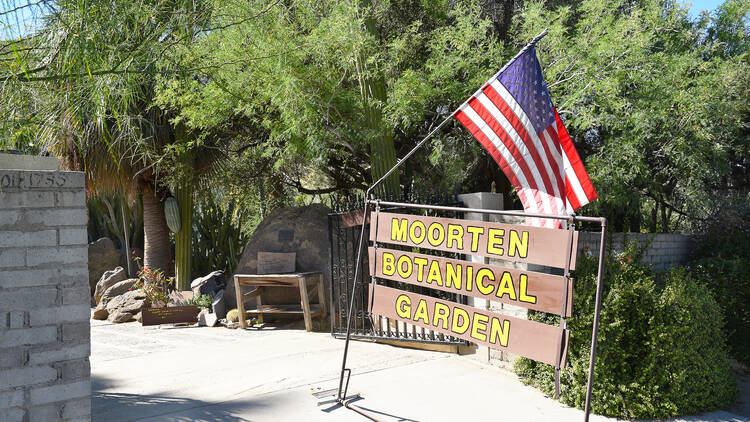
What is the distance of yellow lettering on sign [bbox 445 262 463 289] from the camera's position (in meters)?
4.72

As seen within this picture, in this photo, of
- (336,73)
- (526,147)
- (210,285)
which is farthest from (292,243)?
(526,147)

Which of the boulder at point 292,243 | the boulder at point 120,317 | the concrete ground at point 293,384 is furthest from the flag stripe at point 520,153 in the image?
the boulder at point 120,317

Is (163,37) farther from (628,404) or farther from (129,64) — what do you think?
(628,404)

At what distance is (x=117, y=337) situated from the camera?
902 centimetres

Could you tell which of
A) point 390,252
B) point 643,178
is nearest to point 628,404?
point 390,252

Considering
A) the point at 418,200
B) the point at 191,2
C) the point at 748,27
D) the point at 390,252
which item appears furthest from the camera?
the point at 748,27

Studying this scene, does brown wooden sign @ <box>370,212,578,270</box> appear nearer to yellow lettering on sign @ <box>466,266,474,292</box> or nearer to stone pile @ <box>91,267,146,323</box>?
yellow lettering on sign @ <box>466,266,474,292</box>

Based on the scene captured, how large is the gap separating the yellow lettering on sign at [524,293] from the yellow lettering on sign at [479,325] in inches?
16.5

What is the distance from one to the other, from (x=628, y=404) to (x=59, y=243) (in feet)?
16.0

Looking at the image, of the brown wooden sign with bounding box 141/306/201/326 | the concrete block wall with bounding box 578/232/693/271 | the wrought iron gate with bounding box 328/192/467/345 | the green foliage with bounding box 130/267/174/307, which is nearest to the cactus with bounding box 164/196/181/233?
the green foliage with bounding box 130/267/174/307

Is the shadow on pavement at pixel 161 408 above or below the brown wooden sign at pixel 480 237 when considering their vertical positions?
below

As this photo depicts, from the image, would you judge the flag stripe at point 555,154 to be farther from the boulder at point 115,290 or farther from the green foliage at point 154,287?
the boulder at point 115,290

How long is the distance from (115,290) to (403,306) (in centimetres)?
885

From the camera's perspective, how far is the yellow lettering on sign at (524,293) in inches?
163
